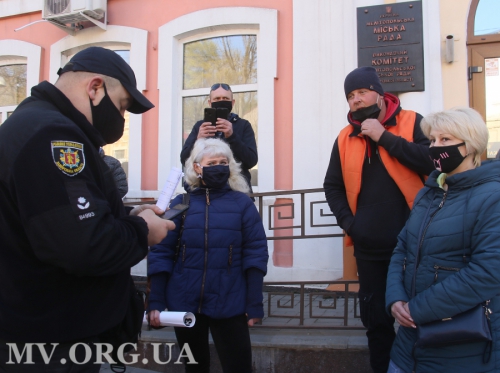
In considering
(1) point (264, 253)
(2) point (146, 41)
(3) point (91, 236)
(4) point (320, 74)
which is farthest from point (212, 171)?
(2) point (146, 41)

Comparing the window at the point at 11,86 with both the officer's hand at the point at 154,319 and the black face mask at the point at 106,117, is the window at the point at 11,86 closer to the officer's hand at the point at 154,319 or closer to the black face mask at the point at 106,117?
the officer's hand at the point at 154,319

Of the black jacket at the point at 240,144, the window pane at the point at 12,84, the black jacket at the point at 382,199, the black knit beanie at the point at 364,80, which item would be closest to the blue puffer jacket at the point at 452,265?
the black jacket at the point at 382,199

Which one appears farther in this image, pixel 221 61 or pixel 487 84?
pixel 221 61

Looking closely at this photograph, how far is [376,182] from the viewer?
2.74 m

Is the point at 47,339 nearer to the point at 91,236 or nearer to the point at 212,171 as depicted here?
the point at 91,236

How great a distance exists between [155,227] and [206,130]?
1.90 metres

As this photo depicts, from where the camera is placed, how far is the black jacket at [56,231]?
1368 millimetres

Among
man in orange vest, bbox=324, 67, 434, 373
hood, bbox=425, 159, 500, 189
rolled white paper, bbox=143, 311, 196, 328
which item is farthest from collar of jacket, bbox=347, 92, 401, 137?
rolled white paper, bbox=143, 311, 196, 328

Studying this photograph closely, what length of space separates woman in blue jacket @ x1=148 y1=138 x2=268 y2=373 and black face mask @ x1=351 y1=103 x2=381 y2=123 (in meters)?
0.88

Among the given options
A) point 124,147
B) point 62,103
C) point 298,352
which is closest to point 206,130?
point 298,352

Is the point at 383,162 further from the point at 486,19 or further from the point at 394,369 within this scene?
the point at 486,19

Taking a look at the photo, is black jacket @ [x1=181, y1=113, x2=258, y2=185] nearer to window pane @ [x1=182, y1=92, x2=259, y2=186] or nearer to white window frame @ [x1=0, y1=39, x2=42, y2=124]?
window pane @ [x1=182, y1=92, x2=259, y2=186]

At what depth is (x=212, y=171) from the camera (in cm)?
275

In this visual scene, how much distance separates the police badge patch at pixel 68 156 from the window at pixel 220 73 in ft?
14.3
